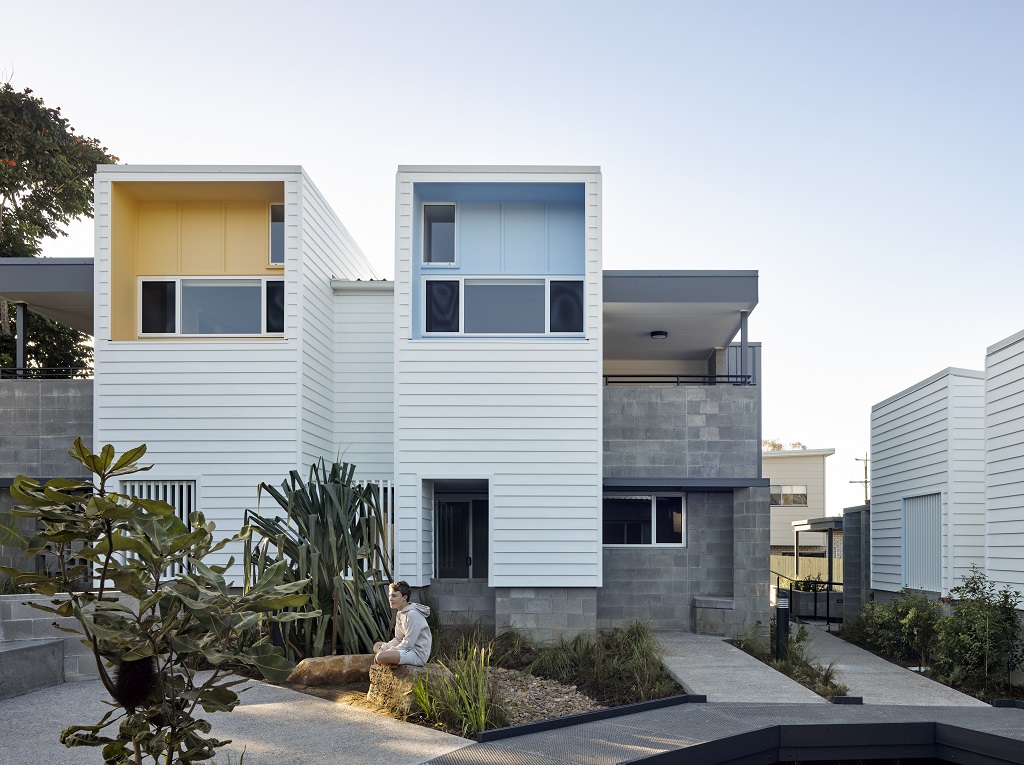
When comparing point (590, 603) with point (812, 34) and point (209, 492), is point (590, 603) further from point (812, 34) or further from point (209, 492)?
point (812, 34)

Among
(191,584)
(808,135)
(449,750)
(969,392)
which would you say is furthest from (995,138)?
(191,584)

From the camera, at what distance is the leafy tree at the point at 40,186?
20.9 meters

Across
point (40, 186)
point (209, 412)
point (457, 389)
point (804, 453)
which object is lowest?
point (804, 453)

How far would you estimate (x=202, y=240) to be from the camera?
1477 cm

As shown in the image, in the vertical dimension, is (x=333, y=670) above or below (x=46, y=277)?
below

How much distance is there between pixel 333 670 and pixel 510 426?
4.89 metres

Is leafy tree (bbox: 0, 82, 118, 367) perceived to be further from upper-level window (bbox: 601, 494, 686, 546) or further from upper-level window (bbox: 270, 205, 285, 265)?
A: upper-level window (bbox: 601, 494, 686, 546)

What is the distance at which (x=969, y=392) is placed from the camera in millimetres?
14641

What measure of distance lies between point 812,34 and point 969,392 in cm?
573

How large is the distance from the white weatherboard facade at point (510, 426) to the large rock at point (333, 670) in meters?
3.69

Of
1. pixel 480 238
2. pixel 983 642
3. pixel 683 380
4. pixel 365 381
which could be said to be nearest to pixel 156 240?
pixel 365 381

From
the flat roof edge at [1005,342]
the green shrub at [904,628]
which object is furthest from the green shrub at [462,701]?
the flat roof edge at [1005,342]

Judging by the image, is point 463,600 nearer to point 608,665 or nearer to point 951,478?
point 608,665

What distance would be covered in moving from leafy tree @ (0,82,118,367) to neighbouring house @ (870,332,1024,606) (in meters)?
17.7
